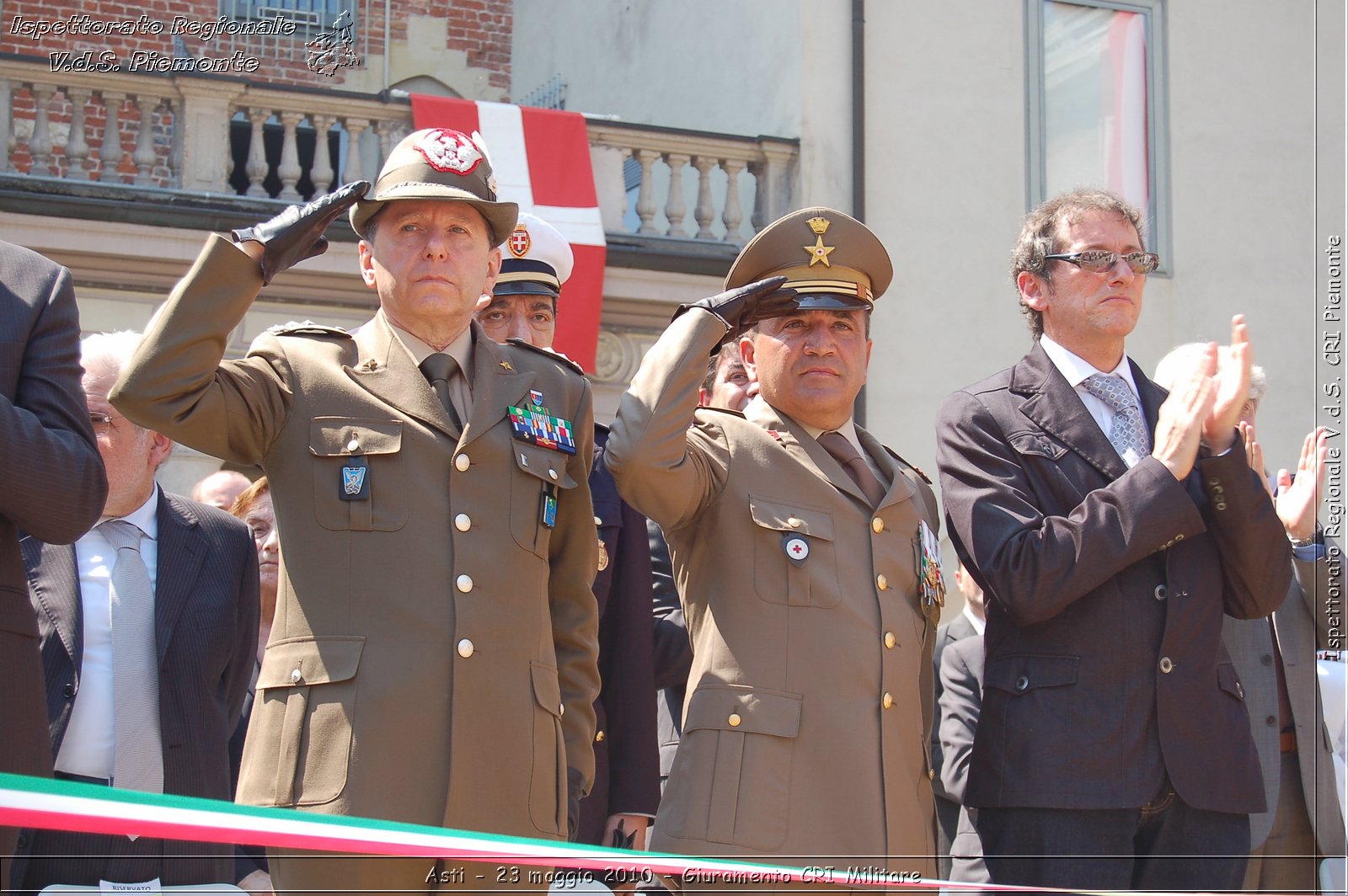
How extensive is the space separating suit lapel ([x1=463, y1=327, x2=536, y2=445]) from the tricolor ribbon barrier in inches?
31.1

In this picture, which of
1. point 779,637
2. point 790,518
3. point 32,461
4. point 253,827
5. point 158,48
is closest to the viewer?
point 253,827

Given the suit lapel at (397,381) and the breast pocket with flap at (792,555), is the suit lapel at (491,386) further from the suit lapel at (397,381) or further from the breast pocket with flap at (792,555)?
the breast pocket with flap at (792,555)

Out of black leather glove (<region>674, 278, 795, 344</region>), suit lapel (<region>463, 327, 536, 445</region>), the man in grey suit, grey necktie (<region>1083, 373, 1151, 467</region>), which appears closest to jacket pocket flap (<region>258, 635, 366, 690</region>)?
suit lapel (<region>463, 327, 536, 445</region>)

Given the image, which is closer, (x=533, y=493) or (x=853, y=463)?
(x=533, y=493)

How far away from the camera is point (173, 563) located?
13.3 feet

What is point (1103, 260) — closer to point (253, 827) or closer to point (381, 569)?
point (381, 569)

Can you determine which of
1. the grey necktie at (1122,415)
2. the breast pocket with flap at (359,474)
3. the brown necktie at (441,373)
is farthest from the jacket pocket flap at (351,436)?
the grey necktie at (1122,415)

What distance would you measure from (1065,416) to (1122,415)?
19 centimetres

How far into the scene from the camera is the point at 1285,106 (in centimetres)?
1309

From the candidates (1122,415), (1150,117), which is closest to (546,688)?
(1122,415)

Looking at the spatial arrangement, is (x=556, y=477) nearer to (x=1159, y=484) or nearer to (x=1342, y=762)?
(x=1159, y=484)

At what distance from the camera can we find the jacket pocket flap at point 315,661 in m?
3.08

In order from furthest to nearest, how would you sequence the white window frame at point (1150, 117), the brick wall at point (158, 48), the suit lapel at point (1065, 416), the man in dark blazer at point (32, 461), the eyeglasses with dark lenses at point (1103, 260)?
the white window frame at point (1150, 117)
the brick wall at point (158, 48)
the eyeglasses with dark lenses at point (1103, 260)
the suit lapel at point (1065, 416)
the man in dark blazer at point (32, 461)

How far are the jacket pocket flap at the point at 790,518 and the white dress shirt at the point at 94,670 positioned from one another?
145 cm
